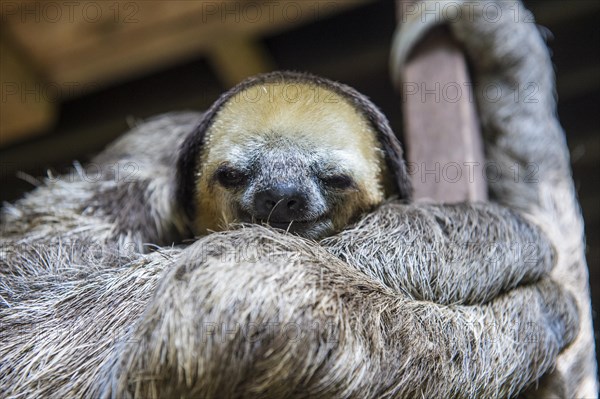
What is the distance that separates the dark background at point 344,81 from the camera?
645cm

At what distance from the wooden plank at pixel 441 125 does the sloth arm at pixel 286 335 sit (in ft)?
3.76

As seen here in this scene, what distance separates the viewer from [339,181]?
342cm

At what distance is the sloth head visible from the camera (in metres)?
3.25

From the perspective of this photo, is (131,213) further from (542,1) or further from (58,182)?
(542,1)

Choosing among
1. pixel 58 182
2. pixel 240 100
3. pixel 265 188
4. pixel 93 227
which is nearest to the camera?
pixel 265 188

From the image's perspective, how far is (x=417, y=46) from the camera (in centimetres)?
446

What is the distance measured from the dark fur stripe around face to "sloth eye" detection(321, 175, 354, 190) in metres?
0.40

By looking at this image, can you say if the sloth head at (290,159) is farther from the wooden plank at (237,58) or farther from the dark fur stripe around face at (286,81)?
the wooden plank at (237,58)

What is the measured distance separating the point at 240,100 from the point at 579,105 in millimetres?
4568

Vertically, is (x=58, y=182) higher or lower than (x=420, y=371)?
higher

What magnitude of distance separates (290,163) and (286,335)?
1.05m

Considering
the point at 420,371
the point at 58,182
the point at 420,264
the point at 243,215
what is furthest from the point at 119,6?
the point at 420,371

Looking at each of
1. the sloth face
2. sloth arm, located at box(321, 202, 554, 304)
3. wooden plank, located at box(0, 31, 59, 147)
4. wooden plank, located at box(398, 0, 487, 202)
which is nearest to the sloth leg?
wooden plank, located at box(398, 0, 487, 202)

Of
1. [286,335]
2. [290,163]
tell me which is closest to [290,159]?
[290,163]
